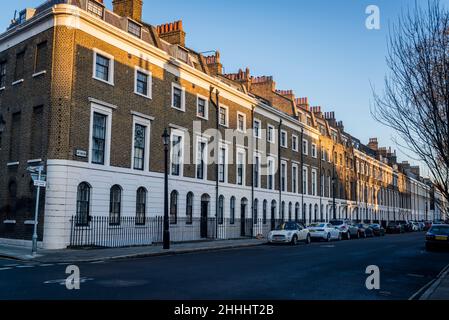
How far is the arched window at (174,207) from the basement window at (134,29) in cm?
990

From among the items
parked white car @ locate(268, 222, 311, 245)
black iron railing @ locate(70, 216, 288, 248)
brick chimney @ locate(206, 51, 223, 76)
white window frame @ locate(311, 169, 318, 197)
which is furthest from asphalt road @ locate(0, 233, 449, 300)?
white window frame @ locate(311, 169, 318, 197)

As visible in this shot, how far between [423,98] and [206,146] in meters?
19.8

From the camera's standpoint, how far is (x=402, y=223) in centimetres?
6319

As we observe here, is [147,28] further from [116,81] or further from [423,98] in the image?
[423,98]

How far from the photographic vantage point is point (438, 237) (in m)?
25.3

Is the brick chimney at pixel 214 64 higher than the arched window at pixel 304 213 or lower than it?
higher

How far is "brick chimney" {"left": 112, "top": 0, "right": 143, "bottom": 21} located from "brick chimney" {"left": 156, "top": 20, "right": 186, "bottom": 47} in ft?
12.8

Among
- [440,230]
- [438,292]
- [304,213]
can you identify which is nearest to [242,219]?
[304,213]

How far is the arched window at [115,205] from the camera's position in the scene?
22.5 metres

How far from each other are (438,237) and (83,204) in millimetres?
19965

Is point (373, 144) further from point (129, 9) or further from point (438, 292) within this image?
point (438, 292)

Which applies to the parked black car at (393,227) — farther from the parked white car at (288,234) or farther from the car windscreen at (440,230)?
the car windscreen at (440,230)

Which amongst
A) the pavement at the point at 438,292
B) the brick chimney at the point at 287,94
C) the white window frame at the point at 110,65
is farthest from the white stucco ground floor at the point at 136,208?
the pavement at the point at 438,292

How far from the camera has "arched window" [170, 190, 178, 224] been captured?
27242 millimetres
